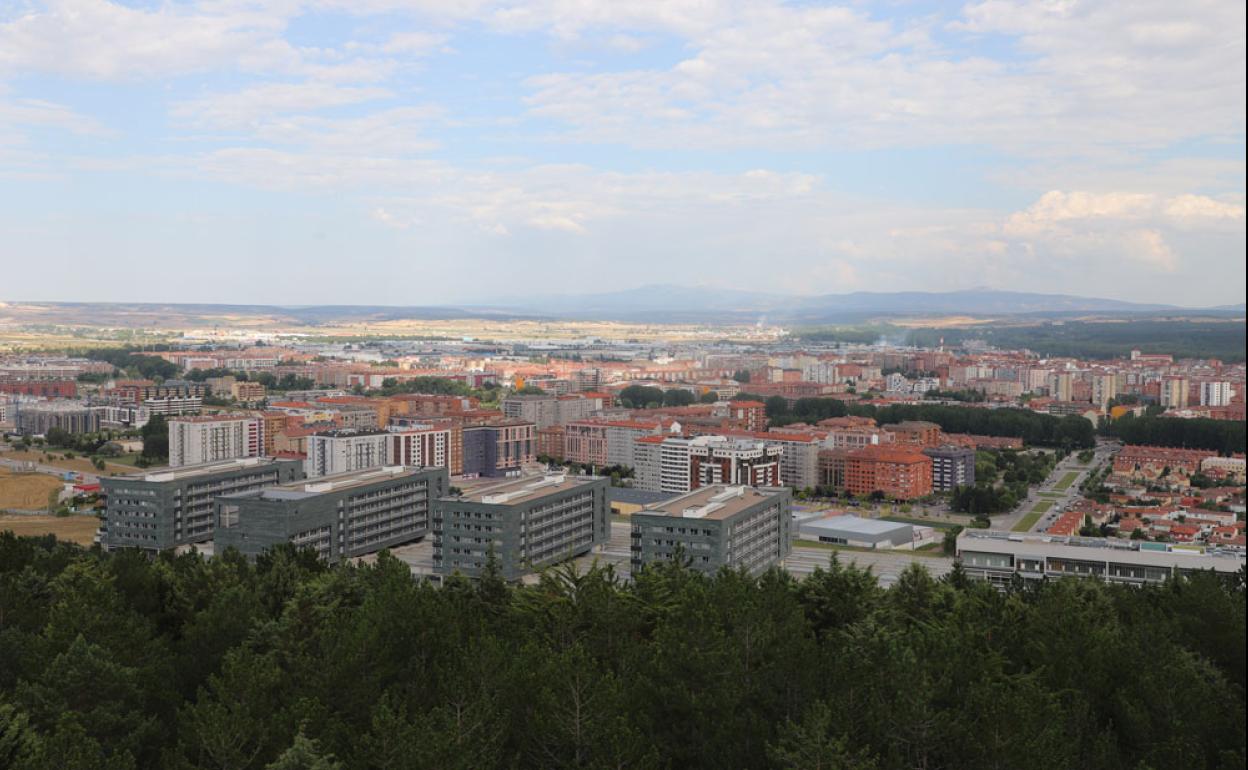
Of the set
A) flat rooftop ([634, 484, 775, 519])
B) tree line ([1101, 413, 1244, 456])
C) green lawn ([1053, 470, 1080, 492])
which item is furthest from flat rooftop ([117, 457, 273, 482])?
tree line ([1101, 413, 1244, 456])

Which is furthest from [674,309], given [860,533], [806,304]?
[860,533]

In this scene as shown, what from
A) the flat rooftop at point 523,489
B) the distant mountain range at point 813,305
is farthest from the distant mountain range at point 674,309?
the flat rooftop at point 523,489

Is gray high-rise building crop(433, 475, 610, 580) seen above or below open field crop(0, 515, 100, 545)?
above

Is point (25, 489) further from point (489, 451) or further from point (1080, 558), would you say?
point (1080, 558)

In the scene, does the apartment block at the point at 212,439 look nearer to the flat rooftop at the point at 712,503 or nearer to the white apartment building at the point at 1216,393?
the flat rooftop at the point at 712,503

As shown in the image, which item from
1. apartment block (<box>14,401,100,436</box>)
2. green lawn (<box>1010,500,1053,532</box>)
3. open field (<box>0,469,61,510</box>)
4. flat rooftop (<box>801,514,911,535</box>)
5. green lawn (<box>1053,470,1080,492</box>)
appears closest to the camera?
flat rooftop (<box>801,514,911,535</box>)

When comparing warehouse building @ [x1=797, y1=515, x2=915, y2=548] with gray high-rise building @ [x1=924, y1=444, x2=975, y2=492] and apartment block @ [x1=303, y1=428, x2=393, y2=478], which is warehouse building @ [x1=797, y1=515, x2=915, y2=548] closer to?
gray high-rise building @ [x1=924, y1=444, x2=975, y2=492]
